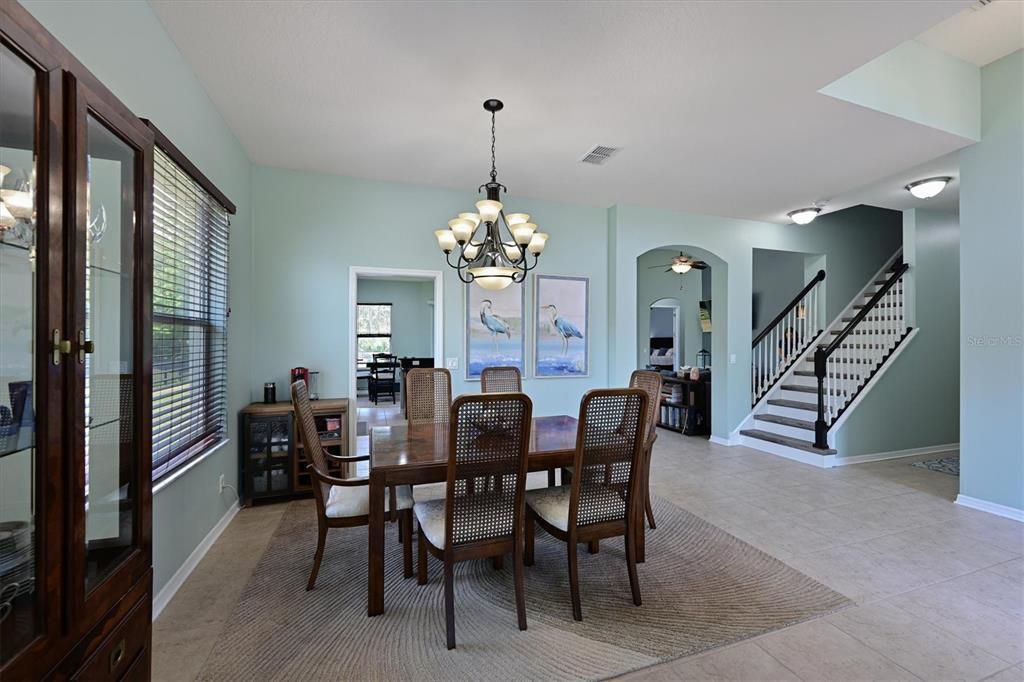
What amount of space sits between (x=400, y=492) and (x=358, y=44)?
8.25 ft

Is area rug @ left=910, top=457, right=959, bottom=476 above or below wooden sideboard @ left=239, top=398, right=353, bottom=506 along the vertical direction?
below

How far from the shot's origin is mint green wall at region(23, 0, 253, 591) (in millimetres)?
1756

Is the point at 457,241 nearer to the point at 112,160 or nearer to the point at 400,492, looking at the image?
the point at 400,492

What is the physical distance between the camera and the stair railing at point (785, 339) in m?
6.46

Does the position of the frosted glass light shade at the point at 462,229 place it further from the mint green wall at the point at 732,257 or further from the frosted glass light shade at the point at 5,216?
the mint green wall at the point at 732,257

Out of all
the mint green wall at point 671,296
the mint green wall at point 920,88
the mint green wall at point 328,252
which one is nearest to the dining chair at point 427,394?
the mint green wall at point 328,252

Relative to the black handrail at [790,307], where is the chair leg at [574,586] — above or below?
below

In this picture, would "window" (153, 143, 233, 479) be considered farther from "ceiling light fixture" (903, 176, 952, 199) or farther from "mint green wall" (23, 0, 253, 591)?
"ceiling light fixture" (903, 176, 952, 199)

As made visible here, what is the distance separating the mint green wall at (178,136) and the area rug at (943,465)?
6.65 meters

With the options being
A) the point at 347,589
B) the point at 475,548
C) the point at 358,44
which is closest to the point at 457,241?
the point at 358,44

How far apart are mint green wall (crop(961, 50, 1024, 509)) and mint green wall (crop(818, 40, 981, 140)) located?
6.7 inches

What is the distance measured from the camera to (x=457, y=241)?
3.00 meters

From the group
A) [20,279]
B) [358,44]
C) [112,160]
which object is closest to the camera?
[20,279]

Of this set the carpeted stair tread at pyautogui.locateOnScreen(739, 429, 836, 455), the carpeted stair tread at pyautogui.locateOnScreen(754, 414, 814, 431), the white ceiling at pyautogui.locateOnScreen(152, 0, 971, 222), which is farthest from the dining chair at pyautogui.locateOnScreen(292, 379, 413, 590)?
the carpeted stair tread at pyautogui.locateOnScreen(754, 414, 814, 431)
